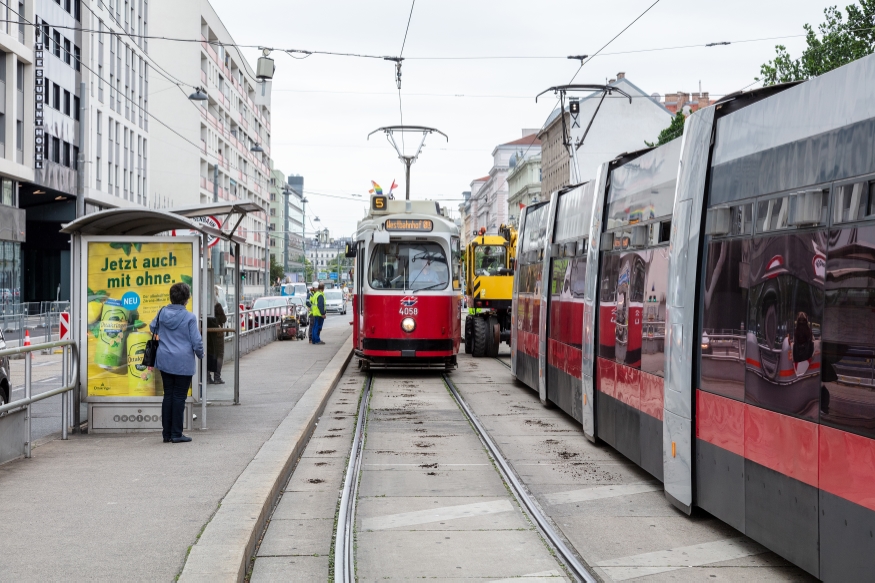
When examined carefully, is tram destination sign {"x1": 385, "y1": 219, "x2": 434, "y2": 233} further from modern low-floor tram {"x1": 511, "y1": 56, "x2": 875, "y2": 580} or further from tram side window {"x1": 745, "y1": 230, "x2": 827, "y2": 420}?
tram side window {"x1": 745, "y1": 230, "x2": 827, "y2": 420}

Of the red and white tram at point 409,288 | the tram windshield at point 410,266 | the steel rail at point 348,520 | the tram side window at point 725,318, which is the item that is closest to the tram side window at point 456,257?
the red and white tram at point 409,288

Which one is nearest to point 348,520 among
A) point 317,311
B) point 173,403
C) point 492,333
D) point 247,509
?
point 247,509

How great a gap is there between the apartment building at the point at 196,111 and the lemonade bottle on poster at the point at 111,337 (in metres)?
42.7

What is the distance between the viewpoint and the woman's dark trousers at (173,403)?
10578mm

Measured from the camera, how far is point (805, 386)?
18.3 feet

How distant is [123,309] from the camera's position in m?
11.4

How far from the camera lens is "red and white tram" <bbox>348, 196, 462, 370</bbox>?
19578mm

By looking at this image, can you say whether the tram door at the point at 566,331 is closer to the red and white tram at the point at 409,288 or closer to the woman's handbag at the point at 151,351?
the woman's handbag at the point at 151,351

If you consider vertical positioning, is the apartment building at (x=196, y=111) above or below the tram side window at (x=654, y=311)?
above

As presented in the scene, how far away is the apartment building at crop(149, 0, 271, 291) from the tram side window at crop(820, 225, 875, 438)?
49.7 metres

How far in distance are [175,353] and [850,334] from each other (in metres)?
7.24

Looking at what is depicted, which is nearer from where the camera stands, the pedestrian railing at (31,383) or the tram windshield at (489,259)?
the pedestrian railing at (31,383)

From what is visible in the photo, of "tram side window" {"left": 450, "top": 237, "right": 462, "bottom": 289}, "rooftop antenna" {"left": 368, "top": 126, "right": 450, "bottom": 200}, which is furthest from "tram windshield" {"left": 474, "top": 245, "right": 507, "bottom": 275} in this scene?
"tram side window" {"left": 450, "top": 237, "right": 462, "bottom": 289}

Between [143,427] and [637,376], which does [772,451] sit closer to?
[637,376]
